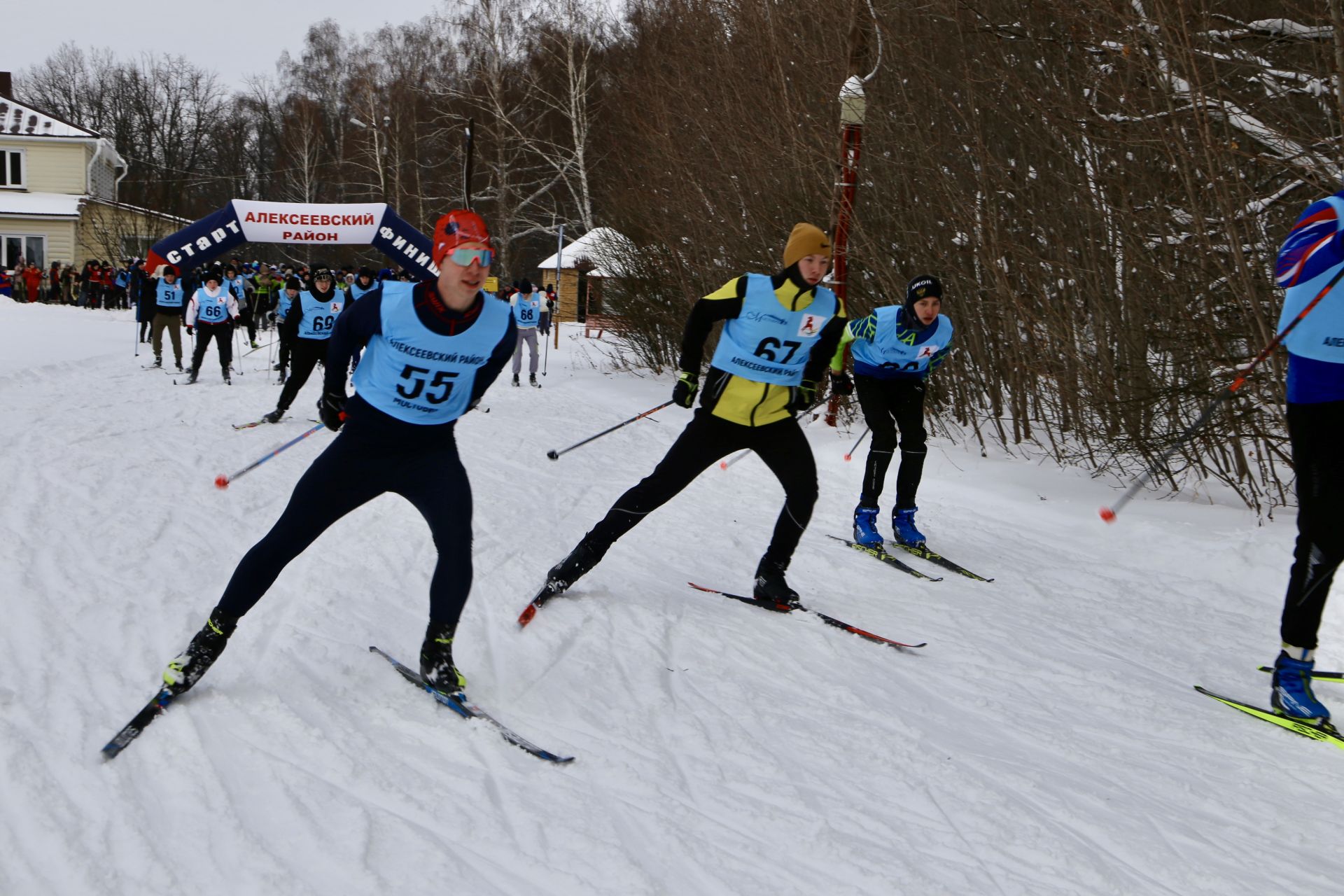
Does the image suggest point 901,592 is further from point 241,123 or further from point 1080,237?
point 241,123

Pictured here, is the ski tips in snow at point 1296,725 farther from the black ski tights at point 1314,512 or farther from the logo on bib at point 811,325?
the logo on bib at point 811,325

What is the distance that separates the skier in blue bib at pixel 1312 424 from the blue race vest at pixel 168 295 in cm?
1625

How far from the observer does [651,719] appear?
12.5 ft

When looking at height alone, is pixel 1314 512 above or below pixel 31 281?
above

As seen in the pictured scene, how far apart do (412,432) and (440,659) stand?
80cm

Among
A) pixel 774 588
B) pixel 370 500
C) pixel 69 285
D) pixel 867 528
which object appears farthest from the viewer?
pixel 69 285

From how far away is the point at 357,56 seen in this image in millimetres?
45688

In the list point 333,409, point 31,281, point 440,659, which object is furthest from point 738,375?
point 31,281

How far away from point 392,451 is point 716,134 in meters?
11.3

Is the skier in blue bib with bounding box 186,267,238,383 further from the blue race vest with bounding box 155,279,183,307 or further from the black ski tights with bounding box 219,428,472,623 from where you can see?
the black ski tights with bounding box 219,428,472,623

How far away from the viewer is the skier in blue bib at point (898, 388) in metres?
6.73

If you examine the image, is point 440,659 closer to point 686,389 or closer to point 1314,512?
point 686,389

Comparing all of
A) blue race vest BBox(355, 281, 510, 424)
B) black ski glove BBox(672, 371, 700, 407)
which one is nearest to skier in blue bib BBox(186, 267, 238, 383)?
black ski glove BBox(672, 371, 700, 407)

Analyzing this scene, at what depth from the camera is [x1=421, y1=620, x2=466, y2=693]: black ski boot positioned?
12.5ft
